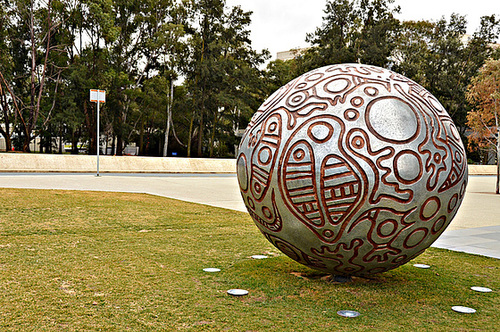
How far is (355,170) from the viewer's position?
14.0 feet

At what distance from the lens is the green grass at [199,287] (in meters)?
3.97

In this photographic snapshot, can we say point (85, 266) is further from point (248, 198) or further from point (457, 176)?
point (457, 176)

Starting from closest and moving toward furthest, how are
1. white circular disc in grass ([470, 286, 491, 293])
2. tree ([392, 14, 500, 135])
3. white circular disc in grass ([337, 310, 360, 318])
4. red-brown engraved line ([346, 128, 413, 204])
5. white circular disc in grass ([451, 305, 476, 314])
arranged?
white circular disc in grass ([337, 310, 360, 318])
red-brown engraved line ([346, 128, 413, 204])
white circular disc in grass ([451, 305, 476, 314])
white circular disc in grass ([470, 286, 491, 293])
tree ([392, 14, 500, 135])

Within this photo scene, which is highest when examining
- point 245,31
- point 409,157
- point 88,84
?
point 245,31

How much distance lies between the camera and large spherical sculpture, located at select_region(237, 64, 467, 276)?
4.29 m

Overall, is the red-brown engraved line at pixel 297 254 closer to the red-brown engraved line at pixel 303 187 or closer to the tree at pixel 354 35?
the red-brown engraved line at pixel 303 187

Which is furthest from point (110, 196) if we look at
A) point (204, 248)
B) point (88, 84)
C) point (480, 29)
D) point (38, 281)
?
point (480, 29)

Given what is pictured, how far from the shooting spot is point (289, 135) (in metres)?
4.54

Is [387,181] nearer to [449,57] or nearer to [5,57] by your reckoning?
[5,57]

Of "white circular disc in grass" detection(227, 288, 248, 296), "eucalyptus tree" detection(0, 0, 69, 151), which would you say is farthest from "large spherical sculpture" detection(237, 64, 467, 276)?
"eucalyptus tree" detection(0, 0, 69, 151)

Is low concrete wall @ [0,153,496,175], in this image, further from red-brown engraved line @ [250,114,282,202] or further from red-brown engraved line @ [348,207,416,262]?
red-brown engraved line @ [348,207,416,262]

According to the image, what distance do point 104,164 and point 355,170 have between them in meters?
23.4

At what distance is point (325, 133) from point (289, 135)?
35cm

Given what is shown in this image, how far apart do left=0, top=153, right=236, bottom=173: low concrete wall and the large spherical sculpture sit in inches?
874
